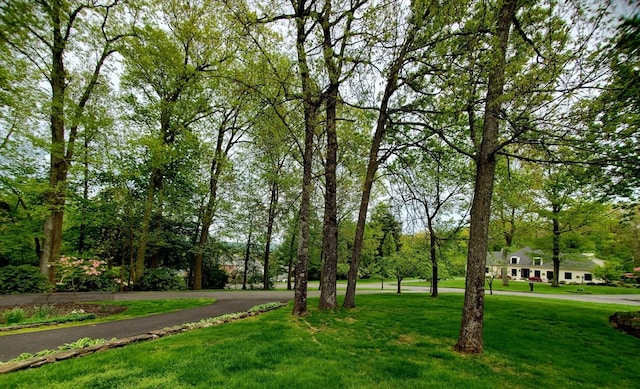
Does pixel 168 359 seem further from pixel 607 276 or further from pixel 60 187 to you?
pixel 607 276

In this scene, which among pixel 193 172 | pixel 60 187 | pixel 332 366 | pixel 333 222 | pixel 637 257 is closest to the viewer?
pixel 332 366

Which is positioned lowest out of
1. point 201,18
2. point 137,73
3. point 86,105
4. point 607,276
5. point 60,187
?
point 607,276

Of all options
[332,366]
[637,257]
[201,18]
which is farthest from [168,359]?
[637,257]

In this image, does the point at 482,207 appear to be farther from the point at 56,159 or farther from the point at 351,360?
the point at 56,159

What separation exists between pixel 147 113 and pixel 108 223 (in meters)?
6.32

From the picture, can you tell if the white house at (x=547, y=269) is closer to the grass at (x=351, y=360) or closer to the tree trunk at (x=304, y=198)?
the grass at (x=351, y=360)

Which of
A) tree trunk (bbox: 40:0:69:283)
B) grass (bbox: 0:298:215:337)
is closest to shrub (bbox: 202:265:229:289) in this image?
tree trunk (bbox: 40:0:69:283)

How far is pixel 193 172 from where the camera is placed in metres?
17.3

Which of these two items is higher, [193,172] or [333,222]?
[193,172]

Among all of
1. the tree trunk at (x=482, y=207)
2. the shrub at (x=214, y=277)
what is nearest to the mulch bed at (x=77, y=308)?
the shrub at (x=214, y=277)

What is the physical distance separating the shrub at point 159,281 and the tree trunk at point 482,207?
15.0 m

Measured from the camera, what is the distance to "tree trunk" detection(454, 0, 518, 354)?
4855 millimetres

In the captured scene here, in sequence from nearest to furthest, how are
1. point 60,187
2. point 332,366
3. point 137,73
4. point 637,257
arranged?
point 332,366 < point 60,187 < point 137,73 < point 637,257

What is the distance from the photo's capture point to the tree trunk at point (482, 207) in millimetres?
4855
